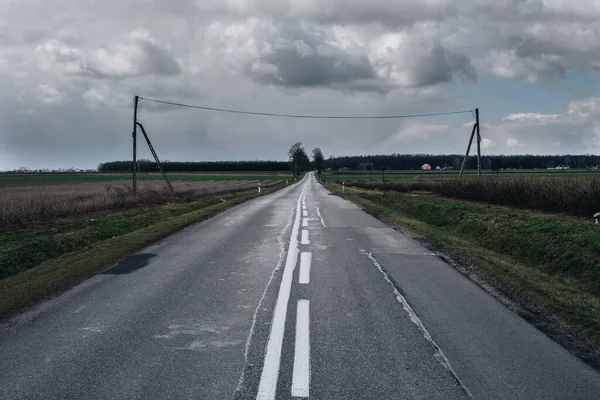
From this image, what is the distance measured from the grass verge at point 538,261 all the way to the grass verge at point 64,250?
6.93 m

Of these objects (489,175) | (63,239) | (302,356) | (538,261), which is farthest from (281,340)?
(489,175)

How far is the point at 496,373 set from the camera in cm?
457

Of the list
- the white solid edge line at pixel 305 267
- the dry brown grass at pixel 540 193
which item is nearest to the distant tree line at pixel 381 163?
the dry brown grass at pixel 540 193

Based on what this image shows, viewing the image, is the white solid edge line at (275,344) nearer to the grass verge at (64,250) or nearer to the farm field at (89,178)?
the grass verge at (64,250)

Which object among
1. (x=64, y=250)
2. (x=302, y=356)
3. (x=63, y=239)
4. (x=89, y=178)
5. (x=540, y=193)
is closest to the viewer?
(x=302, y=356)

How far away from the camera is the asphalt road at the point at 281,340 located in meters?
4.25

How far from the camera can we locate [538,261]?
11.5 meters

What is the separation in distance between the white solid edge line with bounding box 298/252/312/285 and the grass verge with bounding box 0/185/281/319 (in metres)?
3.65

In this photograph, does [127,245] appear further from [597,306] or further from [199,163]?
[199,163]

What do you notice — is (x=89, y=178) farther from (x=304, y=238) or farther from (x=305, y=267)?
(x=305, y=267)

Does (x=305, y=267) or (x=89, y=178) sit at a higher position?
(x=89, y=178)

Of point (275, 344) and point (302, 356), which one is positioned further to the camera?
point (275, 344)

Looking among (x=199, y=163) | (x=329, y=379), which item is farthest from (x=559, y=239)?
(x=199, y=163)

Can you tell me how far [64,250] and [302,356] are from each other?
9489 millimetres
